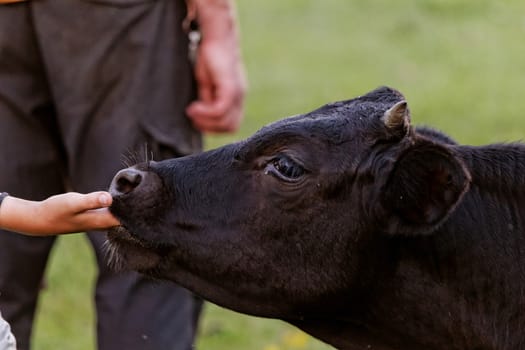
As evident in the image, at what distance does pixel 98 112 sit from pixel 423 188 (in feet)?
5.69

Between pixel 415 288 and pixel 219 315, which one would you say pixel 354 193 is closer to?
pixel 415 288

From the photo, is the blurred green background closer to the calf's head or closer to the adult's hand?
the adult's hand

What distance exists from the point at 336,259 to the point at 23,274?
5.93ft

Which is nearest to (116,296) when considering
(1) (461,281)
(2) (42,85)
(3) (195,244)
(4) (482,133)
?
(2) (42,85)

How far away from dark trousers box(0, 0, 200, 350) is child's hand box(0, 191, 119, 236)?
4.03 feet

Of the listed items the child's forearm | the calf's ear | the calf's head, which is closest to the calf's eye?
the calf's head

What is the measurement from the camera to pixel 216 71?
5.74 metres

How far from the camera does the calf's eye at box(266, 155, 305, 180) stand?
4.51 meters

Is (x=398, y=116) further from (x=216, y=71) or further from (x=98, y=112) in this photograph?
(x=98, y=112)

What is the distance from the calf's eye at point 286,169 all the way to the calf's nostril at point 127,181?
1.33ft

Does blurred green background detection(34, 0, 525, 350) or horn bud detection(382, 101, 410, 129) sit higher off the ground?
horn bud detection(382, 101, 410, 129)

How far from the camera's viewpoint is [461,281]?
4539mm

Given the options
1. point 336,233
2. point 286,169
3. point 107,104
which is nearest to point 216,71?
point 107,104

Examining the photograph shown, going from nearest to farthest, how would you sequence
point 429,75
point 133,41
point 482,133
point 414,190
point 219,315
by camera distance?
point 414,190
point 133,41
point 219,315
point 482,133
point 429,75
